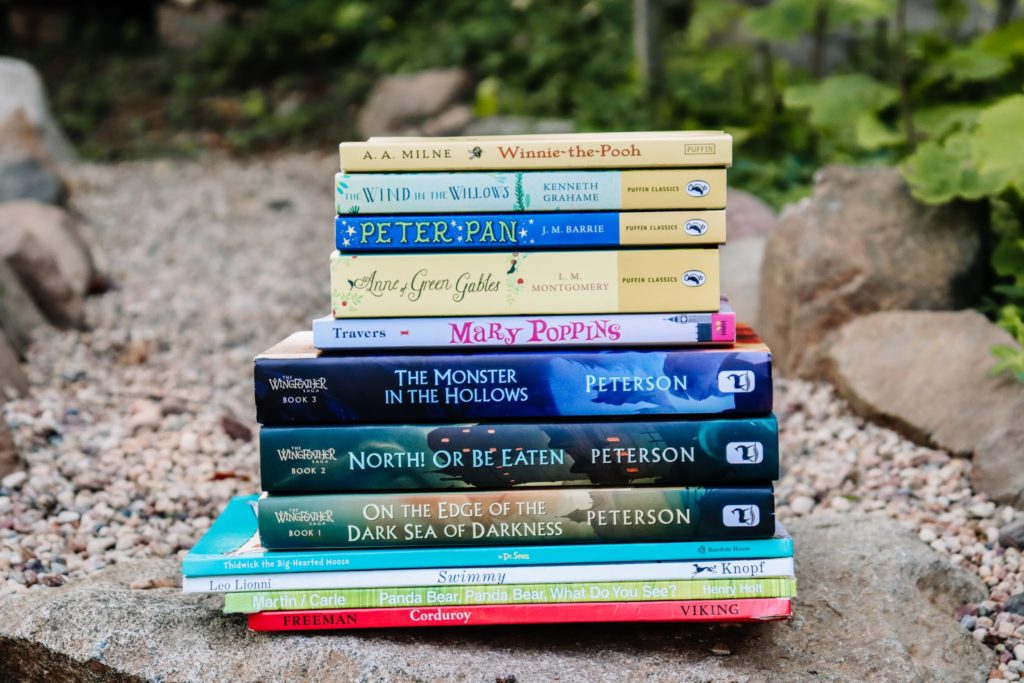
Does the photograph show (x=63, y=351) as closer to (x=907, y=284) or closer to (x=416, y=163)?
(x=416, y=163)

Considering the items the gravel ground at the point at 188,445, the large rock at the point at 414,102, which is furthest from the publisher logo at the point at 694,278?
the large rock at the point at 414,102

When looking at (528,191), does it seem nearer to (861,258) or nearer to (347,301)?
(347,301)

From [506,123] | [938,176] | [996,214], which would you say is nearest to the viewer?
[938,176]

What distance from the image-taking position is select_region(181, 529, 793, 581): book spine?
167 centimetres

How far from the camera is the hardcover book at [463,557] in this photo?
167cm

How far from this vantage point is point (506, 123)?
21.2 feet

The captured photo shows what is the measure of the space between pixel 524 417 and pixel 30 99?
19.3ft

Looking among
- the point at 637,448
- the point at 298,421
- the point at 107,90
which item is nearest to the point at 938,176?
the point at 637,448

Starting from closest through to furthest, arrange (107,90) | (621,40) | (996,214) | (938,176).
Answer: (938,176), (996,214), (621,40), (107,90)

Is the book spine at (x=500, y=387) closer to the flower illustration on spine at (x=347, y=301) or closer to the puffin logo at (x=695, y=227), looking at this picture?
the flower illustration on spine at (x=347, y=301)

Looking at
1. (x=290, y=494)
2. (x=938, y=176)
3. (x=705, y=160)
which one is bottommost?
(x=290, y=494)

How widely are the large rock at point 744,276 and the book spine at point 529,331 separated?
1.79 m

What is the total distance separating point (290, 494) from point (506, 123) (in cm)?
504

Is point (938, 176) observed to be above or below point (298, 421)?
above
